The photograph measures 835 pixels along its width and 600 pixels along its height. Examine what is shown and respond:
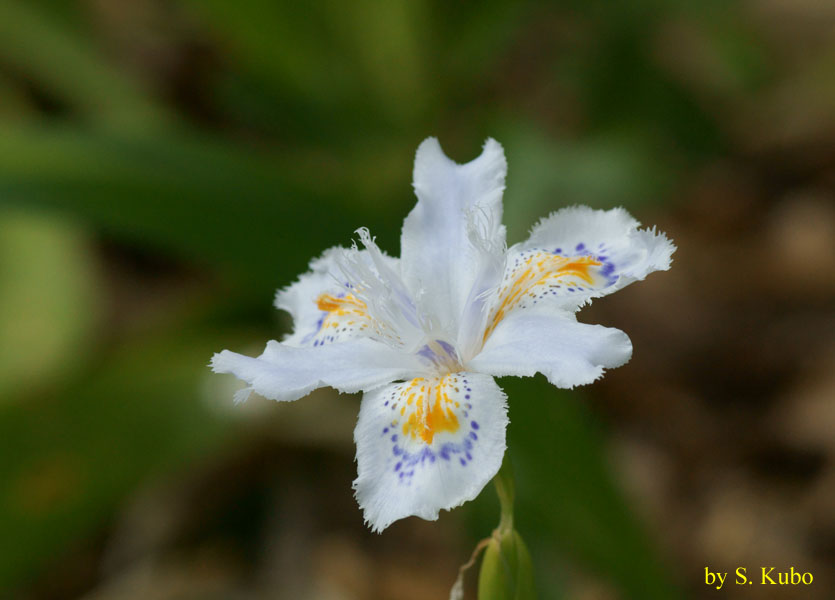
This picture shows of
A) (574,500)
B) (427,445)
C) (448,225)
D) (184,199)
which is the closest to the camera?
(427,445)

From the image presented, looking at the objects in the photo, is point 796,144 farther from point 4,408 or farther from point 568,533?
point 4,408

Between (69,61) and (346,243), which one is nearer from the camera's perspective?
(346,243)

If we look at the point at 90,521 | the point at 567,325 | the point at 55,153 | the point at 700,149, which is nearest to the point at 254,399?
the point at 90,521

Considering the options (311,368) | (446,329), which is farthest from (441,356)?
(311,368)

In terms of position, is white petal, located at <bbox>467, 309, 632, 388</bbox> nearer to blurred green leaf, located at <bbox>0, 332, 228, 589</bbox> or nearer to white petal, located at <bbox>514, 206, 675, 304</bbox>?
white petal, located at <bbox>514, 206, 675, 304</bbox>

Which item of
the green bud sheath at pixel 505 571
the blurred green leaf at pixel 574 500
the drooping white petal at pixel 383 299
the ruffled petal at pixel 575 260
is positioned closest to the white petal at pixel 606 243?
the ruffled petal at pixel 575 260

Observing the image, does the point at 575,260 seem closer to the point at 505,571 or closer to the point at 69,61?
the point at 505,571
